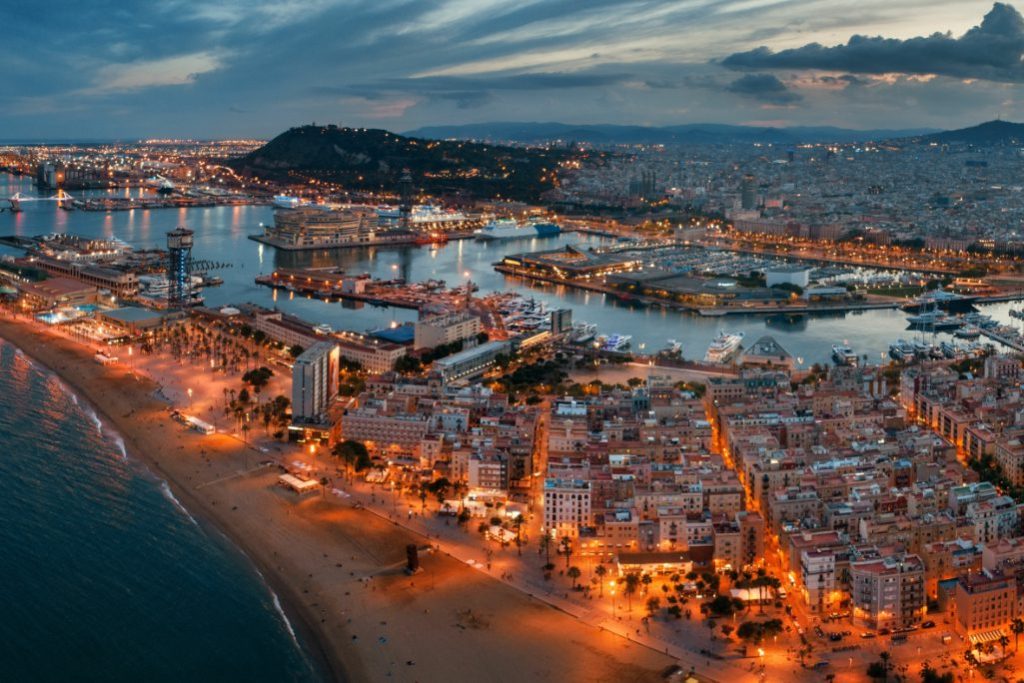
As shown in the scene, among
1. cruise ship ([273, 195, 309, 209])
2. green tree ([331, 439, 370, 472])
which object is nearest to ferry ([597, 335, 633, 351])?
green tree ([331, 439, 370, 472])

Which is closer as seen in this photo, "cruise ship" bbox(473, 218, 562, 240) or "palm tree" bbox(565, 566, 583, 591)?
"palm tree" bbox(565, 566, 583, 591)

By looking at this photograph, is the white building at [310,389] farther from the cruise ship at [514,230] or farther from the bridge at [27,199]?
the bridge at [27,199]

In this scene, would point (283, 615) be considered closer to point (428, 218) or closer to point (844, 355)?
point (844, 355)

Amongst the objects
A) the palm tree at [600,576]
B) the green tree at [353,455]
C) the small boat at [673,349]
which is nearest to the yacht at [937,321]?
the small boat at [673,349]

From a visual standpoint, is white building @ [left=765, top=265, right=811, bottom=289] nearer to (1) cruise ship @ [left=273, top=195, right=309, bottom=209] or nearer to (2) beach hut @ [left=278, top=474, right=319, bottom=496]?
(2) beach hut @ [left=278, top=474, right=319, bottom=496]

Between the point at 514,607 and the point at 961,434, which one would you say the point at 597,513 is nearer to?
the point at 514,607

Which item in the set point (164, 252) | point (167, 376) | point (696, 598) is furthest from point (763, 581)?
point (164, 252)
